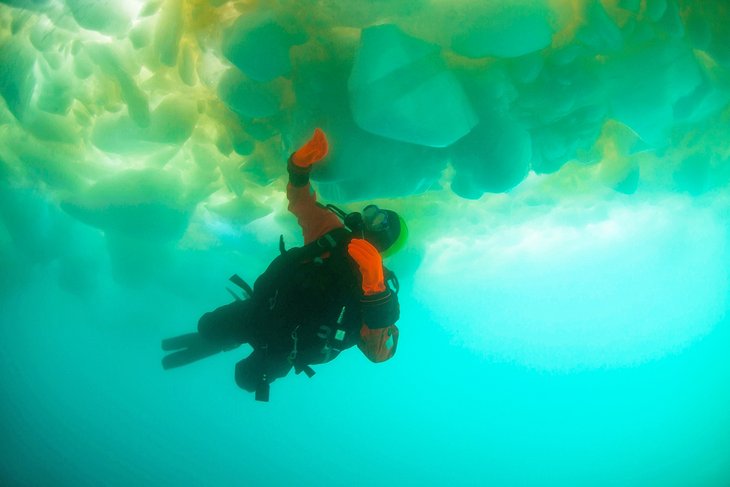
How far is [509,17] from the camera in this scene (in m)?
3.07

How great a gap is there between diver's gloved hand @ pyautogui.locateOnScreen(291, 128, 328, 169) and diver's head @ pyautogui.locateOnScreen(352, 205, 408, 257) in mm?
576

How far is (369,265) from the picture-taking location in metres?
2.64

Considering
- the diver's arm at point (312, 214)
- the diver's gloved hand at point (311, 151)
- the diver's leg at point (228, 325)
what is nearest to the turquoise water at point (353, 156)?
the diver's gloved hand at point (311, 151)

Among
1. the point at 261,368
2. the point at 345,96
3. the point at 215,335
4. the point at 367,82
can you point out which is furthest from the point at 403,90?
the point at 215,335

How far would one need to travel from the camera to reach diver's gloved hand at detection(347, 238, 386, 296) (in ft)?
8.68

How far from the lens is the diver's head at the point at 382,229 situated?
3057 millimetres

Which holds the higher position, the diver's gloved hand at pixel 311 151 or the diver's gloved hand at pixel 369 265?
the diver's gloved hand at pixel 311 151

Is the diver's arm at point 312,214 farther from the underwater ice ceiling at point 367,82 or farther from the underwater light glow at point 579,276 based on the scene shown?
the underwater light glow at point 579,276

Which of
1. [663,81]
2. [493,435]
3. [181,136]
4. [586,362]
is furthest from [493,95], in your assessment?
[493,435]

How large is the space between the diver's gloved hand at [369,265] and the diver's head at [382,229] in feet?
1.22

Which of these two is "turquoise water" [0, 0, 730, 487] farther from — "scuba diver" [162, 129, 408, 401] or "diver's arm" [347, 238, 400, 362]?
"diver's arm" [347, 238, 400, 362]

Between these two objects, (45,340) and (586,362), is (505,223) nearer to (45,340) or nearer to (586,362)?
(45,340)

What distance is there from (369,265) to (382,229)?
52 cm

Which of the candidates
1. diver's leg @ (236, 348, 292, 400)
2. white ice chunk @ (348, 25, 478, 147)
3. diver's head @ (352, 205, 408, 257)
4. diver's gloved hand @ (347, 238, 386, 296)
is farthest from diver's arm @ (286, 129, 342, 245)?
diver's leg @ (236, 348, 292, 400)
